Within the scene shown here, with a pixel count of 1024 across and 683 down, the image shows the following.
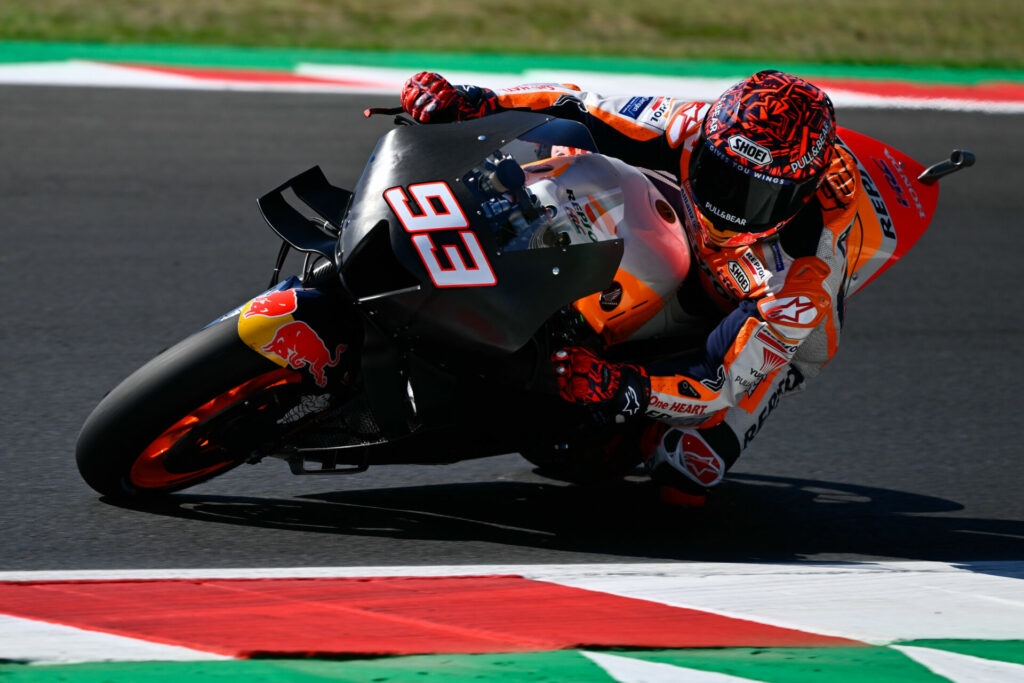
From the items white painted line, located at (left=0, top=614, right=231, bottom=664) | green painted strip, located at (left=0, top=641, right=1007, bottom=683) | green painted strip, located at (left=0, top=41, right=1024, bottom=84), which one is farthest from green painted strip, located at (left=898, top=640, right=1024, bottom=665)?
green painted strip, located at (left=0, top=41, right=1024, bottom=84)

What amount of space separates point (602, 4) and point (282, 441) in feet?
35.1

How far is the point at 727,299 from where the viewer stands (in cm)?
376

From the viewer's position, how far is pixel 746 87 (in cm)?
354

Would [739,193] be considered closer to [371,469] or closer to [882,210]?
[882,210]

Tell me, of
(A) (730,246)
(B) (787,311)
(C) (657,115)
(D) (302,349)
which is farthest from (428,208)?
(C) (657,115)

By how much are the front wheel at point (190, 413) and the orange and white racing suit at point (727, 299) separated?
963 millimetres

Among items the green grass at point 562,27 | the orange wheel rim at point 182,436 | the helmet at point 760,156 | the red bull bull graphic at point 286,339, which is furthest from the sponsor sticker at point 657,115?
the green grass at point 562,27

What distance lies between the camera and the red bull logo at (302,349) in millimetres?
3277

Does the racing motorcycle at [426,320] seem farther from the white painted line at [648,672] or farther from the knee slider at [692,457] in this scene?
the white painted line at [648,672]

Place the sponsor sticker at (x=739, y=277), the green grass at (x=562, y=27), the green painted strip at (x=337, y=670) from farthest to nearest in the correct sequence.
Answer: the green grass at (x=562, y=27)
the sponsor sticker at (x=739, y=277)
the green painted strip at (x=337, y=670)

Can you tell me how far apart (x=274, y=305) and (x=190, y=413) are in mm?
328

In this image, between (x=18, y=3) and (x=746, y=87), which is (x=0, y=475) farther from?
(x=18, y=3)

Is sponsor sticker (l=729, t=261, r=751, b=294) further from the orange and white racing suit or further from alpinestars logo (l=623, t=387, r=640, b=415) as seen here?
alpinestars logo (l=623, t=387, r=640, b=415)

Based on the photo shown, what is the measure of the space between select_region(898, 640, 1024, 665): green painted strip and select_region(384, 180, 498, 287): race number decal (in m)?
1.24
